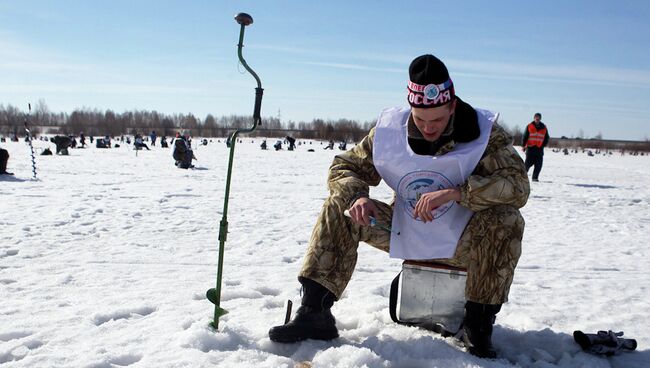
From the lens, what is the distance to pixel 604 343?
251cm

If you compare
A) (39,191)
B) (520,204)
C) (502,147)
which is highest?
(502,147)

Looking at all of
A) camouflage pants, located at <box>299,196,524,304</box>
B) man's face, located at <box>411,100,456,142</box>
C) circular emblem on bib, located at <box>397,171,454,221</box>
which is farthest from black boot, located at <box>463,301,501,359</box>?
man's face, located at <box>411,100,456,142</box>

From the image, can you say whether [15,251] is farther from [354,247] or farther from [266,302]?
[354,247]

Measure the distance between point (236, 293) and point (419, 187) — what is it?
5.02 feet

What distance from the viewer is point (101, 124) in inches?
5246

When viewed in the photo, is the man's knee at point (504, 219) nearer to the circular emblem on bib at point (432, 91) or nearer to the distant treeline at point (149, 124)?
the circular emblem on bib at point (432, 91)

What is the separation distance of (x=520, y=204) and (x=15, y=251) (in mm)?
4169

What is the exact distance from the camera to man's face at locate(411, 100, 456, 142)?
93.2 inches

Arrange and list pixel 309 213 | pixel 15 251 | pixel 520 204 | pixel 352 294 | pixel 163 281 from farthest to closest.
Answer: pixel 309 213
pixel 15 251
pixel 163 281
pixel 352 294
pixel 520 204

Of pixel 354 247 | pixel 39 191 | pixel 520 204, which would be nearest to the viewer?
pixel 520 204

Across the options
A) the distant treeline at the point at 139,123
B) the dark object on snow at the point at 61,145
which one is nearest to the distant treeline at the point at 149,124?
the distant treeline at the point at 139,123

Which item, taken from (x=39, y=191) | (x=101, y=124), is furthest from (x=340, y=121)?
(x=39, y=191)

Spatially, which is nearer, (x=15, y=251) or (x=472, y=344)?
(x=472, y=344)

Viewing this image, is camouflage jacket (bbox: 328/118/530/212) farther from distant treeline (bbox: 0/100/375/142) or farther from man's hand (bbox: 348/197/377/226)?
distant treeline (bbox: 0/100/375/142)
